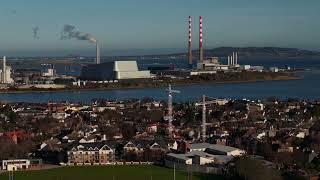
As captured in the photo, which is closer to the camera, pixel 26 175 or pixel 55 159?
pixel 26 175

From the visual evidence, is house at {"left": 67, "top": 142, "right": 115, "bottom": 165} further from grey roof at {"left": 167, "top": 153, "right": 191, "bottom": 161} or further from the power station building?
the power station building

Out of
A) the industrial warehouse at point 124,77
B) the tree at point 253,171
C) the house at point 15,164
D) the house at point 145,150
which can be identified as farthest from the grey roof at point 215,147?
the industrial warehouse at point 124,77

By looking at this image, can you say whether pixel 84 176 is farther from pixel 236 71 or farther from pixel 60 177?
pixel 236 71

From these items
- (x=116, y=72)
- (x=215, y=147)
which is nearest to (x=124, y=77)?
(x=116, y=72)

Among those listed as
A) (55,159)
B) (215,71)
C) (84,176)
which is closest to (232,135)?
(55,159)

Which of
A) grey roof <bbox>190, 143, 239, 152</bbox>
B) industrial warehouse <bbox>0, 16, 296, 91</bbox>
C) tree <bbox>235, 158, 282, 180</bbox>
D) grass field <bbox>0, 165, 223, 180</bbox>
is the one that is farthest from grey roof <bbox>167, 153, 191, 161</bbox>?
industrial warehouse <bbox>0, 16, 296, 91</bbox>

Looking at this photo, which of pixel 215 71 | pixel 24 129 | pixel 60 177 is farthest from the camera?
pixel 215 71

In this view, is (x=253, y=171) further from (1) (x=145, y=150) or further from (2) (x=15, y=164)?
(2) (x=15, y=164)
